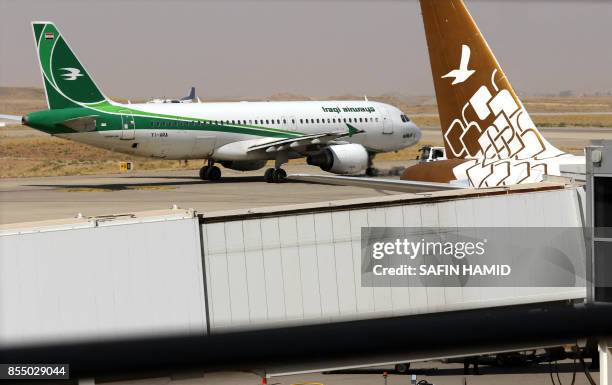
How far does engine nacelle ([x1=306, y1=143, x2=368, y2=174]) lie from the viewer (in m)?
54.7

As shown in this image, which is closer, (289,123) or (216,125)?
(216,125)

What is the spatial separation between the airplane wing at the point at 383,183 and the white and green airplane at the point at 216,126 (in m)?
31.9

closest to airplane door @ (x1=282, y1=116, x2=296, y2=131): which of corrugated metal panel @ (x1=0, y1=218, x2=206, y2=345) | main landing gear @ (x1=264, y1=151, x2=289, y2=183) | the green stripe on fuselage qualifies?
main landing gear @ (x1=264, y1=151, x2=289, y2=183)

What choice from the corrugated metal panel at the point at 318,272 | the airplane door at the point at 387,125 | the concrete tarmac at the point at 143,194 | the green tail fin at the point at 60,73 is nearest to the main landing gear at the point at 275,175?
the concrete tarmac at the point at 143,194

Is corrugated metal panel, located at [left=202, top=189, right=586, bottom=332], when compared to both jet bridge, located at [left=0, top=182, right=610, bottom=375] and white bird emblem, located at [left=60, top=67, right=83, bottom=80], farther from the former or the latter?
white bird emblem, located at [left=60, top=67, right=83, bottom=80]

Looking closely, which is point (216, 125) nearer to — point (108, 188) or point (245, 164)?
point (245, 164)

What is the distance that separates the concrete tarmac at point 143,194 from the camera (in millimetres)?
44781

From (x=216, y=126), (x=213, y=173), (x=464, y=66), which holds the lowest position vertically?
(x=464, y=66)

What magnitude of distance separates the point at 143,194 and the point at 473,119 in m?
32.2

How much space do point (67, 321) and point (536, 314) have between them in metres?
18.0

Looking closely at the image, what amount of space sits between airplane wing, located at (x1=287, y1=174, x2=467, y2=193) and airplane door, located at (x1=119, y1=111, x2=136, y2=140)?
3270 cm

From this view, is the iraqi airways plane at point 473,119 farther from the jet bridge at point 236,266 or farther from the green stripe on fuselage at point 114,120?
the green stripe on fuselage at point 114,120

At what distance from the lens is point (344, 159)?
54625 millimetres

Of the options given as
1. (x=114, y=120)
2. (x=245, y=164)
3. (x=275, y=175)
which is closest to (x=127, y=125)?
(x=114, y=120)
